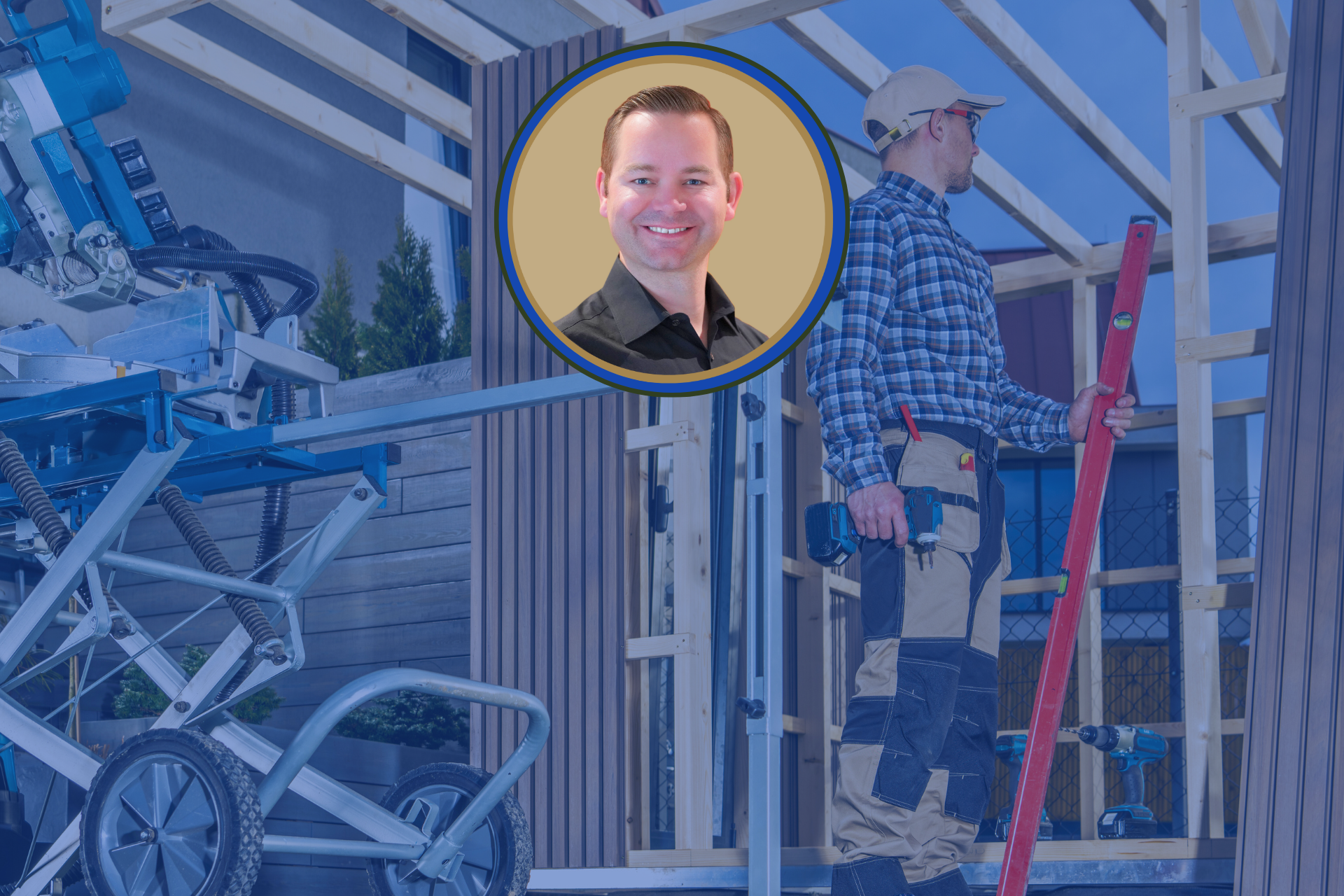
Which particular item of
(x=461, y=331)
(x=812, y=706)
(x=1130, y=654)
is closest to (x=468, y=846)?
(x=812, y=706)

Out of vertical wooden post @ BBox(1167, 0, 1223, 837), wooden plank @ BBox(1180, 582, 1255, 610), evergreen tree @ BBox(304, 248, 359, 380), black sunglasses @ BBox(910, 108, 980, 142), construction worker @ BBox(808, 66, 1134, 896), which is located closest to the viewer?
construction worker @ BBox(808, 66, 1134, 896)

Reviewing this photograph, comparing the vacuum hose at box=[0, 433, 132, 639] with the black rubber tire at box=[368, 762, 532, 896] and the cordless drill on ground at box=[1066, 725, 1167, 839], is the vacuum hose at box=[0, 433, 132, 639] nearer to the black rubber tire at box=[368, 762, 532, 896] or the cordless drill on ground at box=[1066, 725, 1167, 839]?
the black rubber tire at box=[368, 762, 532, 896]

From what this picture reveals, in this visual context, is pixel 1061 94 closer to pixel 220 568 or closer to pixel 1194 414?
pixel 1194 414

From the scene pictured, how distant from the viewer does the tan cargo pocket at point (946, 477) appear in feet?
10.4

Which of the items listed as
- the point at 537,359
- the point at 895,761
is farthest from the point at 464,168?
the point at 895,761

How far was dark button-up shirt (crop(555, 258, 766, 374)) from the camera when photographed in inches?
82.1

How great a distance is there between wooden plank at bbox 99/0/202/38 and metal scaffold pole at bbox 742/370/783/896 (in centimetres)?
268

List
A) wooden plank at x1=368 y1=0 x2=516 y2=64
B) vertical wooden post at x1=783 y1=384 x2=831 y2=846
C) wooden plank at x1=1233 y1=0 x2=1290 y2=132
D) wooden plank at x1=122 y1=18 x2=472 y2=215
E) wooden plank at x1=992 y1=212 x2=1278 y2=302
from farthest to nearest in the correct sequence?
wooden plank at x1=992 y1=212 x2=1278 y2=302
vertical wooden post at x1=783 y1=384 x2=831 y2=846
wooden plank at x1=122 y1=18 x2=472 y2=215
wooden plank at x1=368 y1=0 x2=516 y2=64
wooden plank at x1=1233 y1=0 x2=1290 y2=132

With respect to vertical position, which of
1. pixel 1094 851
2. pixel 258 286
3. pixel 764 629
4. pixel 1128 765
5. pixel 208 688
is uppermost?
pixel 258 286

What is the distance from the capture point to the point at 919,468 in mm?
3195

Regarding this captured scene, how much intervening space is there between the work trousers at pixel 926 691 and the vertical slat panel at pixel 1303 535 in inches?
24.7

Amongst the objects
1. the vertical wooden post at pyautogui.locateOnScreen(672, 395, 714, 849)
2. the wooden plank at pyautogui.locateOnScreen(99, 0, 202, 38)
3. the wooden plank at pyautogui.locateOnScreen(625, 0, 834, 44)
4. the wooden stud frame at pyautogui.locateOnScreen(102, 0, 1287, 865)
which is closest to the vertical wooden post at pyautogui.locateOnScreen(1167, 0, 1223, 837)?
the wooden stud frame at pyautogui.locateOnScreen(102, 0, 1287, 865)

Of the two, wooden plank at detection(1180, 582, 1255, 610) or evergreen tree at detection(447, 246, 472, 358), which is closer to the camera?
wooden plank at detection(1180, 582, 1255, 610)

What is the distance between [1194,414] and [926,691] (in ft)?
5.36
